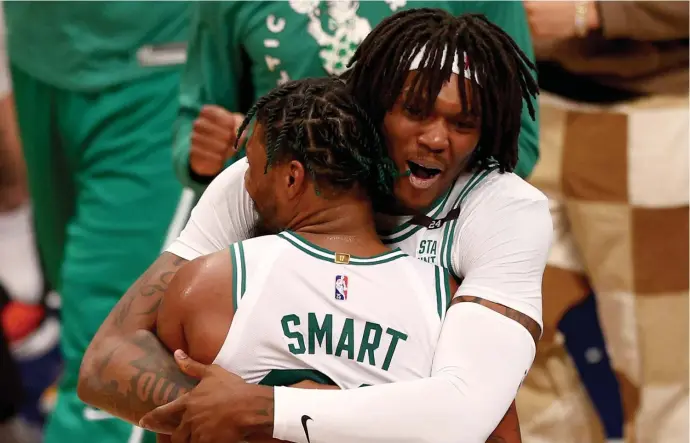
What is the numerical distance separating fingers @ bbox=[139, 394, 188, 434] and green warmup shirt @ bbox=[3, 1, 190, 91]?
148 centimetres

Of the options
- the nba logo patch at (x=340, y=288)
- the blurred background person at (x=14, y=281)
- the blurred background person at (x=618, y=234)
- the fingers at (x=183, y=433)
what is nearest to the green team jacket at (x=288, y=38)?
the nba logo patch at (x=340, y=288)

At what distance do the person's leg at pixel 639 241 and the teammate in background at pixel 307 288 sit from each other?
143cm

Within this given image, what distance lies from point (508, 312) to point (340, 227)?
0.25 metres

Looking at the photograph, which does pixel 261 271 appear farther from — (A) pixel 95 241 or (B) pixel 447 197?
(A) pixel 95 241

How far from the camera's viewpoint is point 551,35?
263 cm

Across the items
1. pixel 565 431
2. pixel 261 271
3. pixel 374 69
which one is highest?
pixel 374 69

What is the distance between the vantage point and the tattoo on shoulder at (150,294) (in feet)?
4.99

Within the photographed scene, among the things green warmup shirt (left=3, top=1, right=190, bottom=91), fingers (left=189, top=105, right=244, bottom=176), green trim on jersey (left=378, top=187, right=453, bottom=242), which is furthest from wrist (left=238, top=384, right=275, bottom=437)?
green warmup shirt (left=3, top=1, right=190, bottom=91)

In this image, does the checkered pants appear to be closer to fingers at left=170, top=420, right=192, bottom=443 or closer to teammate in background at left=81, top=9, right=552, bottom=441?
teammate in background at left=81, top=9, right=552, bottom=441

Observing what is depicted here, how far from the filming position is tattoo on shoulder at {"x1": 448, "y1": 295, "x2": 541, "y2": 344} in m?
1.41

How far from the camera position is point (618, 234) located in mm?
2801

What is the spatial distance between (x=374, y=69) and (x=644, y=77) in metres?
1.51

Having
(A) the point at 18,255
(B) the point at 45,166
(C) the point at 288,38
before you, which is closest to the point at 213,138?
(C) the point at 288,38

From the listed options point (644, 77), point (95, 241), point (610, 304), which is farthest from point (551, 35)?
point (95, 241)
